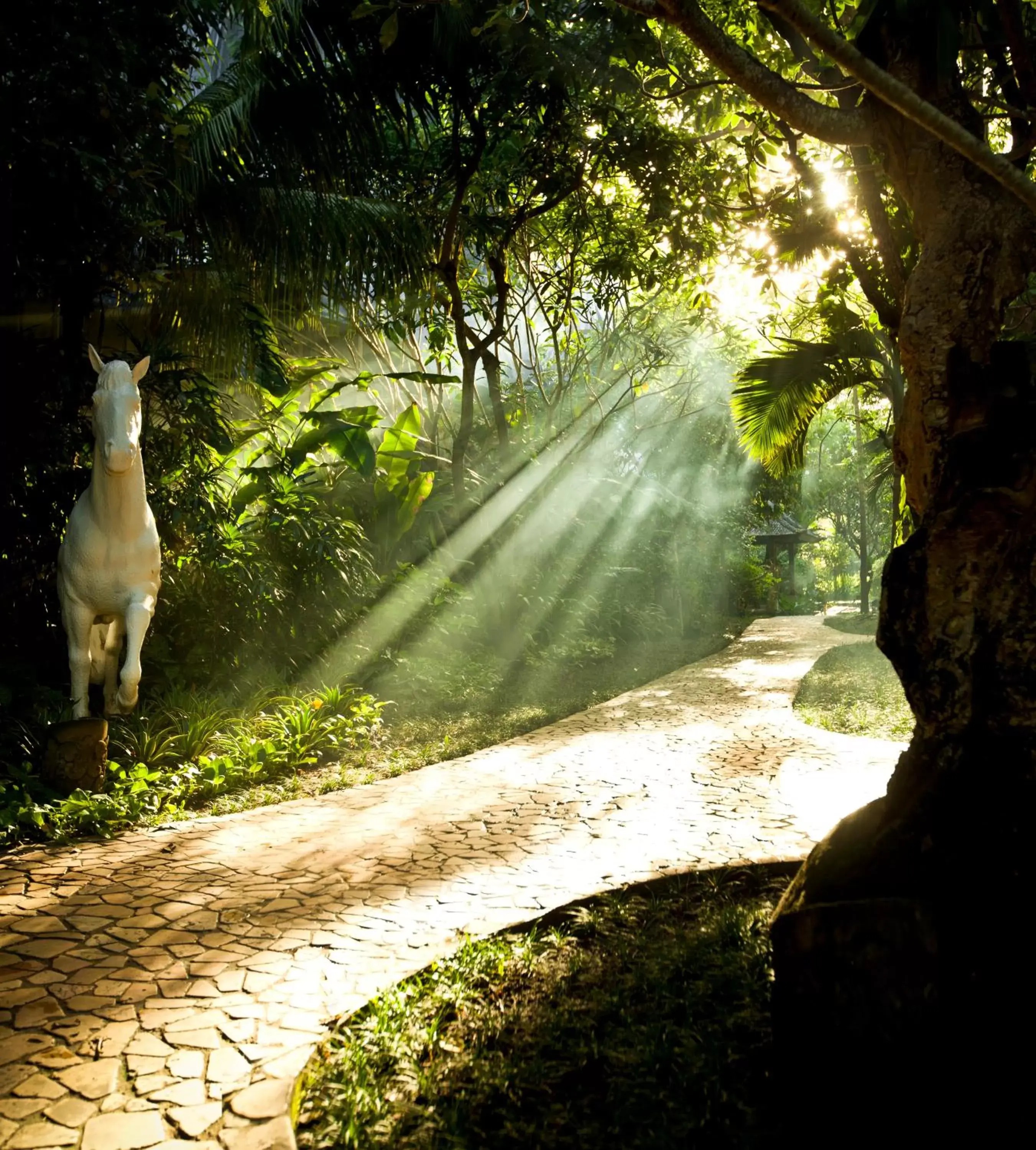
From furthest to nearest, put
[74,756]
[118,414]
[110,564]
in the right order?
[110,564] → [118,414] → [74,756]

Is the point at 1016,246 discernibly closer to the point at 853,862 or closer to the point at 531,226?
the point at 853,862

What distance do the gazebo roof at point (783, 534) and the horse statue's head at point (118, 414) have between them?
2829cm

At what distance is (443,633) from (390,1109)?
9.08 metres

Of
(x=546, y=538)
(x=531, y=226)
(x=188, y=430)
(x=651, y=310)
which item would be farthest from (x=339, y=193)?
(x=651, y=310)

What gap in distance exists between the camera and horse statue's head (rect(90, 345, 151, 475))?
573 cm

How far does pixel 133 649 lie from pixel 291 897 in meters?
2.69

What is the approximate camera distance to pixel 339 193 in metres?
10.3

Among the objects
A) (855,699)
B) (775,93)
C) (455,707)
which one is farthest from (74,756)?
(855,699)

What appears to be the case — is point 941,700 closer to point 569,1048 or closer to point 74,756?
point 569,1048

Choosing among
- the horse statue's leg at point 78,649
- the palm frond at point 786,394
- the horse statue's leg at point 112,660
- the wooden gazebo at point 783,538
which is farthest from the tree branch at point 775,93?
the wooden gazebo at point 783,538

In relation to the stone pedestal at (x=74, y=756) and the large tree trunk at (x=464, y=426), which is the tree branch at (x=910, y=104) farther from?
the large tree trunk at (x=464, y=426)

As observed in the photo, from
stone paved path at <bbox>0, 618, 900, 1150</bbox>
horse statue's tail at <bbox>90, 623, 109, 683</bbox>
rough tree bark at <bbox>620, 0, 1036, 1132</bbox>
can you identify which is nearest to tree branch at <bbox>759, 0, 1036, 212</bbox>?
rough tree bark at <bbox>620, 0, 1036, 1132</bbox>

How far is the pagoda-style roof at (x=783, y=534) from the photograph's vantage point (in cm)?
3250

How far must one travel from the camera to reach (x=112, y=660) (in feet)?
21.5
